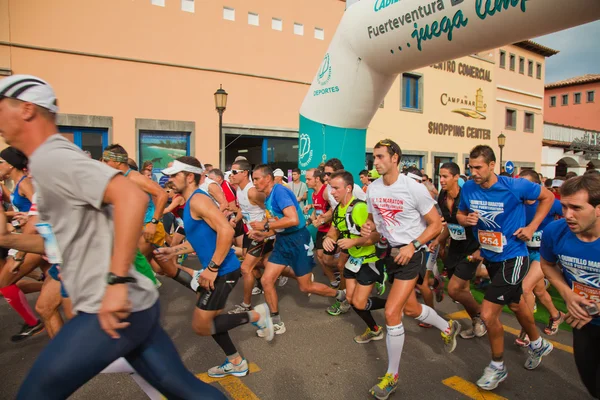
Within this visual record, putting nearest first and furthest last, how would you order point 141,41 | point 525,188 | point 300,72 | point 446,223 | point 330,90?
point 525,188, point 446,223, point 330,90, point 141,41, point 300,72

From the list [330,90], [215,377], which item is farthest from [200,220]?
[330,90]

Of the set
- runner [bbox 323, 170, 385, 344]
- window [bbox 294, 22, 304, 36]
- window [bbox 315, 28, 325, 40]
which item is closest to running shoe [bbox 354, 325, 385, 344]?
runner [bbox 323, 170, 385, 344]

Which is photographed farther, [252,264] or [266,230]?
[252,264]

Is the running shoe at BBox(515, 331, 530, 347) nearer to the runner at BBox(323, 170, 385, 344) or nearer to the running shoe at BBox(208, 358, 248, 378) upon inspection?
the runner at BBox(323, 170, 385, 344)

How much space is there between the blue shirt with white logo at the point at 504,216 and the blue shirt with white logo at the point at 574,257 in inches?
34.4

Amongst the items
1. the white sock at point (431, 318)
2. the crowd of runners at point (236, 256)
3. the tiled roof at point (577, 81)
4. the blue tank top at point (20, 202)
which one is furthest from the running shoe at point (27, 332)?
the tiled roof at point (577, 81)

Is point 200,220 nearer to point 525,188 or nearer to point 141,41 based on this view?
point 525,188

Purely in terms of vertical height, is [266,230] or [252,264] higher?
[266,230]

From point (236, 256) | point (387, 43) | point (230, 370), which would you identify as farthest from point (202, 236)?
point (387, 43)

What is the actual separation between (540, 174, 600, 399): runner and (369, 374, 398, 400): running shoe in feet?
4.12

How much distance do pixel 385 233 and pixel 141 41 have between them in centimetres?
1174

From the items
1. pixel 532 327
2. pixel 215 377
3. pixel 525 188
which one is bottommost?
pixel 215 377

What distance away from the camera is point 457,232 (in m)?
4.80

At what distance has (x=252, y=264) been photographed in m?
5.18
